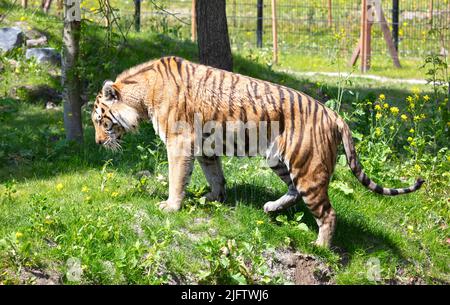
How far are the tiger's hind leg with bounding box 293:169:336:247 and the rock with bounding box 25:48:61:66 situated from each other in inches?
274

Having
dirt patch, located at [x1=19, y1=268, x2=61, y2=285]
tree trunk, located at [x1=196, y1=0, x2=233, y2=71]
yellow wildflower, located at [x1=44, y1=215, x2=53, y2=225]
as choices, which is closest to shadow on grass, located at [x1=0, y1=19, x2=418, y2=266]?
tree trunk, located at [x1=196, y1=0, x2=233, y2=71]

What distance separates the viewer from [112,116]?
725 cm

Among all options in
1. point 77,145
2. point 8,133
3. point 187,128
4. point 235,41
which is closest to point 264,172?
point 187,128

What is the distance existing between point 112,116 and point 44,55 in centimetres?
549

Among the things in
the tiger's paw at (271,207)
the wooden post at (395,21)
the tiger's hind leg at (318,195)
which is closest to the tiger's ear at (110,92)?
the tiger's paw at (271,207)

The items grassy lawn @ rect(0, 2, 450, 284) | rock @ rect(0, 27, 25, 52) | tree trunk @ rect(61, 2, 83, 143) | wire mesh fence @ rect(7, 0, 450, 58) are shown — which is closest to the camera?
grassy lawn @ rect(0, 2, 450, 284)

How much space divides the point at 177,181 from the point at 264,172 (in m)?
1.45

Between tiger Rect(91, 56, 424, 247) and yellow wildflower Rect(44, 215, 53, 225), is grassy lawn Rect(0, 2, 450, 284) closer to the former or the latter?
yellow wildflower Rect(44, 215, 53, 225)

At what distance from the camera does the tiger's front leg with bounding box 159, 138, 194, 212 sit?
6828mm

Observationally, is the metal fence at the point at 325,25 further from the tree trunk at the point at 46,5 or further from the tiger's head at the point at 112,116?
the tiger's head at the point at 112,116

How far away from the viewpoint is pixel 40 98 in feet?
38.0

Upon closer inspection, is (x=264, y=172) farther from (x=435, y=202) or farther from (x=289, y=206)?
(x=435, y=202)

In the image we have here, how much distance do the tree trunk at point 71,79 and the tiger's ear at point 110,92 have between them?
4.81 ft

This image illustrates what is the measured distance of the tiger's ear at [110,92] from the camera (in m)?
7.11
